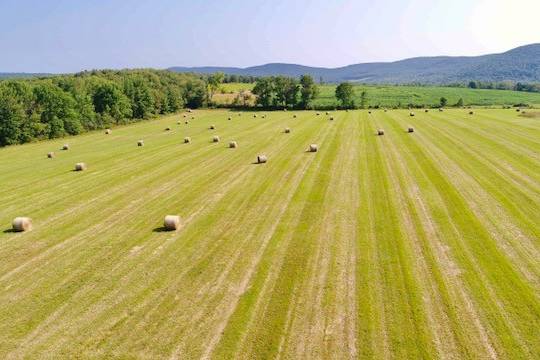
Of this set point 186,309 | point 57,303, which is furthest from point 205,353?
point 57,303

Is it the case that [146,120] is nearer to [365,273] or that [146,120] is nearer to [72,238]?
[72,238]

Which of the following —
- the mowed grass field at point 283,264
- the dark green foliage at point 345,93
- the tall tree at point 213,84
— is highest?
the tall tree at point 213,84

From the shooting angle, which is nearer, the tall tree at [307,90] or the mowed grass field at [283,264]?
the mowed grass field at [283,264]

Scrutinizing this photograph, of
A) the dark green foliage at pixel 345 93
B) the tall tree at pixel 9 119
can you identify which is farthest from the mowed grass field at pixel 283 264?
the dark green foliage at pixel 345 93

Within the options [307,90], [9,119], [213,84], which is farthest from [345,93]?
[9,119]

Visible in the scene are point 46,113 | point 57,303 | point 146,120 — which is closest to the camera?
point 57,303

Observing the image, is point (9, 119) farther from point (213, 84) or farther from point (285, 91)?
point (213, 84)

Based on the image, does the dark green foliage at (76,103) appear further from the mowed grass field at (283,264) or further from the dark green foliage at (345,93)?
the mowed grass field at (283,264)
